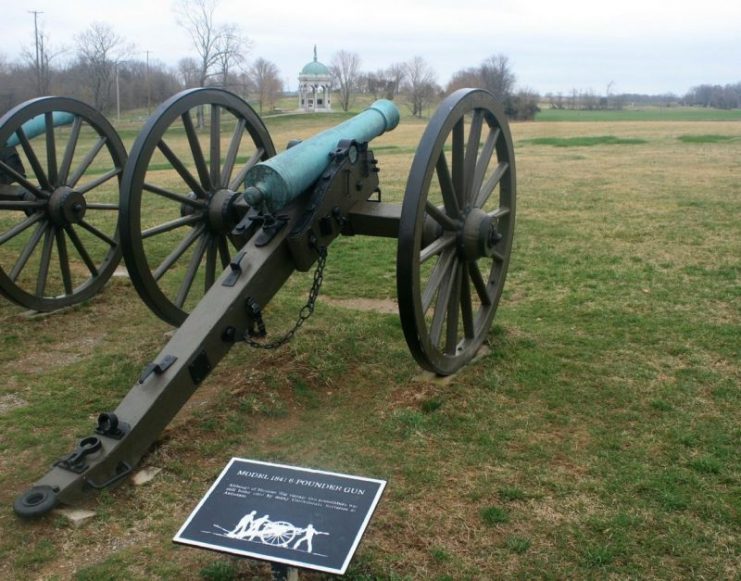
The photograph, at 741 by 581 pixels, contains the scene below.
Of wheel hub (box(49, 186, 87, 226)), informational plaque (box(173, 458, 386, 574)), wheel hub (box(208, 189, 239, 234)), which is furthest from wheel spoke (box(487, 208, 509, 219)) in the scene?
wheel hub (box(49, 186, 87, 226))

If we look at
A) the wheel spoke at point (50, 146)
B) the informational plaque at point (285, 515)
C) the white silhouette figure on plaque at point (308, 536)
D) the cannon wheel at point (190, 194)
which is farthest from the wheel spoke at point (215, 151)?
the white silhouette figure on plaque at point (308, 536)

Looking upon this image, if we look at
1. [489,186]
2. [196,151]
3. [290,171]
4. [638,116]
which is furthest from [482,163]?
[638,116]

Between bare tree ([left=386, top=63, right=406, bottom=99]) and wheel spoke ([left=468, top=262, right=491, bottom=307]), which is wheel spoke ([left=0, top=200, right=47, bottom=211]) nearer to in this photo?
wheel spoke ([left=468, top=262, right=491, bottom=307])

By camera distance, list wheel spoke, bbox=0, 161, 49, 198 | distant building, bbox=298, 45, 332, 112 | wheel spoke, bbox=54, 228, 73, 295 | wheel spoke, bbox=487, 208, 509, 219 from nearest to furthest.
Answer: wheel spoke, bbox=487, 208, 509, 219
wheel spoke, bbox=0, 161, 49, 198
wheel spoke, bbox=54, 228, 73, 295
distant building, bbox=298, 45, 332, 112

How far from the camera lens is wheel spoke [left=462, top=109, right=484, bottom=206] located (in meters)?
4.68

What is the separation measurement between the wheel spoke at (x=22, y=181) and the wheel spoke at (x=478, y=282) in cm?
377

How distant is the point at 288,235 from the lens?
4395mm

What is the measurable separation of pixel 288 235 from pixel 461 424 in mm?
1528

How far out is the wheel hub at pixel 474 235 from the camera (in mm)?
4680

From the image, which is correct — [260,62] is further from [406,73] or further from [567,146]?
[567,146]

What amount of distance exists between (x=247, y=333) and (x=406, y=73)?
73990mm

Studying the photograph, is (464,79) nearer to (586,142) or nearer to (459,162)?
(586,142)

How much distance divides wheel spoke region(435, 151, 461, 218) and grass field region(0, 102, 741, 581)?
1173mm

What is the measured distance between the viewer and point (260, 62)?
2891 inches
